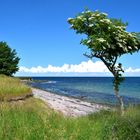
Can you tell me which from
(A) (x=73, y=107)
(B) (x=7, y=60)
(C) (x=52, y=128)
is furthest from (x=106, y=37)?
(B) (x=7, y=60)

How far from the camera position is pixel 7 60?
86688mm

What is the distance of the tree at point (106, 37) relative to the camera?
20.9 meters

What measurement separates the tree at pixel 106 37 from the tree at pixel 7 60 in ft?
206

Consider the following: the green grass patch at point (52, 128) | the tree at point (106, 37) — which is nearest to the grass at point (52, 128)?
the green grass patch at point (52, 128)

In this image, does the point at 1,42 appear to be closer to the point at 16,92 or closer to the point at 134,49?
the point at 16,92

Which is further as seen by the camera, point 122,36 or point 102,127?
point 122,36

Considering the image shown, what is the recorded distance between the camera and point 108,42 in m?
21.0

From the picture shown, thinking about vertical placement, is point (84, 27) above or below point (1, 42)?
below

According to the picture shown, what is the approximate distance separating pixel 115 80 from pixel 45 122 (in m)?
11.8

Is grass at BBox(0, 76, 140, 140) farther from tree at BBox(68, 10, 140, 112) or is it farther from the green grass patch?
tree at BBox(68, 10, 140, 112)

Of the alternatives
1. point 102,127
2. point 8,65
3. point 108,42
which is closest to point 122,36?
point 108,42

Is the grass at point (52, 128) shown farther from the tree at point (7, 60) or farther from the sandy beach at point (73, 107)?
the tree at point (7, 60)

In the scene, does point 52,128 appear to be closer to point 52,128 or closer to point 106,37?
point 52,128

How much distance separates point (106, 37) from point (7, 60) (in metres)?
67.2
